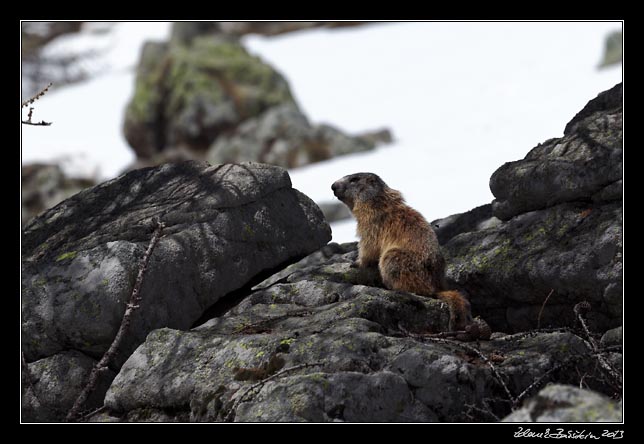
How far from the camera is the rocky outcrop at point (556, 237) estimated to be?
324 inches

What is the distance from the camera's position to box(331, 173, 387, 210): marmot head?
10320 millimetres

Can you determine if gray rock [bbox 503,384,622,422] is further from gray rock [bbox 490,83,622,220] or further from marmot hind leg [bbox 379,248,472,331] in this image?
gray rock [bbox 490,83,622,220]

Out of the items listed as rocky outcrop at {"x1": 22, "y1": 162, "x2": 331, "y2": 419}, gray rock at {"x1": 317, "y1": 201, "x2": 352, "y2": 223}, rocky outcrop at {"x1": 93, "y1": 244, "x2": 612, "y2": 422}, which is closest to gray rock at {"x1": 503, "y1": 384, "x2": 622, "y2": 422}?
rocky outcrop at {"x1": 93, "y1": 244, "x2": 612, "y2": 422}

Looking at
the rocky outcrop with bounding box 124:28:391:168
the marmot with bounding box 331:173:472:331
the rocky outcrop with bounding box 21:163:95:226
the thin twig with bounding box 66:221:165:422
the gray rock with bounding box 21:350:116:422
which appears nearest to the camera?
the thin twig with bounding box 66:221:165:422

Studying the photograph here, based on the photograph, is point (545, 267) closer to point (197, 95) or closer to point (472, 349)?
point (472, 349)

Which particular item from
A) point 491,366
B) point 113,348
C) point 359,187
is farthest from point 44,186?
point 491,366

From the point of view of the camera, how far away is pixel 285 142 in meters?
28.8

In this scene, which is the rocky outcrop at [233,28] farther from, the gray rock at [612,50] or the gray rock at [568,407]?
the gray rock at [568,407]

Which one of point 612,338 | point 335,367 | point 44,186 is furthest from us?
point 44,186

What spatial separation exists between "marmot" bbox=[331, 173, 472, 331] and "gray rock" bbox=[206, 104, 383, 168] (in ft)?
57.7

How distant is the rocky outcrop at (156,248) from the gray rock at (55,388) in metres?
0.06

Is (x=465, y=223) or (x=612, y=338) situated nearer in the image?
(x=612, y=338)

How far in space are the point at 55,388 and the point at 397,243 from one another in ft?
13.6
